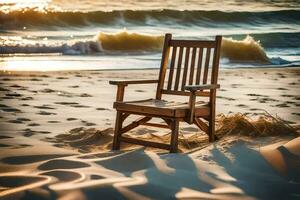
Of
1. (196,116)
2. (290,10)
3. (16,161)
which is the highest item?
(290,10)

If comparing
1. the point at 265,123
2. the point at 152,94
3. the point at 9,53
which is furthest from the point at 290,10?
the point at 265,123

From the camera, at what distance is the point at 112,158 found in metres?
5.06

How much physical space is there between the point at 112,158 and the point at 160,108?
27.5 inches

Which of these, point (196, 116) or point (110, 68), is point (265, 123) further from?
point (110, 68)

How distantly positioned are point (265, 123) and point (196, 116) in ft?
3.17

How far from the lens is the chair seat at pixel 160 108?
212 inches

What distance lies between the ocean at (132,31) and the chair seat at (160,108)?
8716mm

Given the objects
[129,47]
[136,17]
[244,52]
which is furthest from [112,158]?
[136,17]

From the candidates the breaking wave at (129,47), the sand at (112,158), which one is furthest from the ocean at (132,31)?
the sand at (112,158)

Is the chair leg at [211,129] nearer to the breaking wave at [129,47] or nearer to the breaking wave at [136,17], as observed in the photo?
the breaking wave at [129,47]

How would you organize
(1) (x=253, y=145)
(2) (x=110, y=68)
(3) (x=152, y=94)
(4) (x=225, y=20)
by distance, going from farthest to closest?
(4) (x=225, y=20), (2) (x=110, y=68), (3) (x=152, y=94), (1) (x=253, y=145)

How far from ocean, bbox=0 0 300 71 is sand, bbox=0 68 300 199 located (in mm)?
6454

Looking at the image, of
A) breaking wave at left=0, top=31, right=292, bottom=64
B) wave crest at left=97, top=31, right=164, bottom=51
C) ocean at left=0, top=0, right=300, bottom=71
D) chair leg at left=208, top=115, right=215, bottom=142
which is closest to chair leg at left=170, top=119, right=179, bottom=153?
chair leg at left=208, top=115, right=215, bottom=142

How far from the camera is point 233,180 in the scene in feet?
14.8
